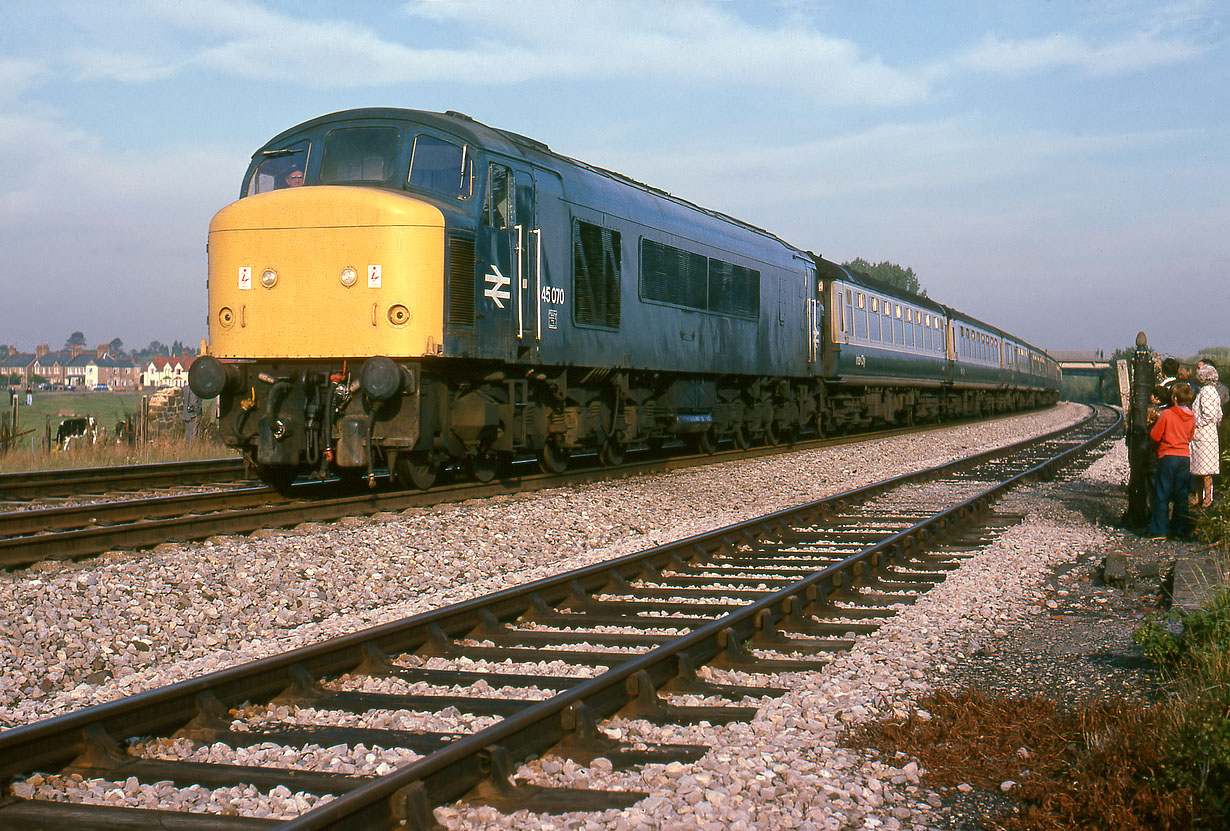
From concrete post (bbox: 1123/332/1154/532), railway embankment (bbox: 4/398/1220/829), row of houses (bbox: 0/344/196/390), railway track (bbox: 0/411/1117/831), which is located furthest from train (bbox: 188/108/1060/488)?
row of houses (bbox: 0/344/196/390)

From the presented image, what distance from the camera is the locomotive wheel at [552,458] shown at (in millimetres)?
13516

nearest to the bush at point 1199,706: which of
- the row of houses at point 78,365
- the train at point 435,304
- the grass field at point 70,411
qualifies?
the train at point 435,304

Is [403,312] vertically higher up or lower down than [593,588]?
higher up

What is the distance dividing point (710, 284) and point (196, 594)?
10974mm

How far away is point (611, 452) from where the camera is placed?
15.0 metres

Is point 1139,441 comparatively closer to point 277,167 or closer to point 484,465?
point 484,465

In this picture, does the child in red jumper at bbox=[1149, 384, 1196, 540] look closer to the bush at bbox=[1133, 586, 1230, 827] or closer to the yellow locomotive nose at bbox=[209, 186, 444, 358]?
the bush at bbox=[1133, 586, 1230, 827]

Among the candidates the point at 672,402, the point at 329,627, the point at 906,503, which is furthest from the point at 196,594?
the point at 672,402

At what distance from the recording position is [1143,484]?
1105cm

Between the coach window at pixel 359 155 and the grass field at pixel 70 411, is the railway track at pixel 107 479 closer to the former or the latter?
the coach window at pixel 359 155

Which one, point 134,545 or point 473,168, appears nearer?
point 134,545

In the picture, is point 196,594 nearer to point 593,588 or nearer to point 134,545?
point 134,545

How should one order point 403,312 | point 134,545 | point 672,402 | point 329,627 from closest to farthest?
point 329,627 → point 134,545 → point 403,312 → point 672,402

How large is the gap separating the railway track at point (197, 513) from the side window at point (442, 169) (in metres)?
2.91
